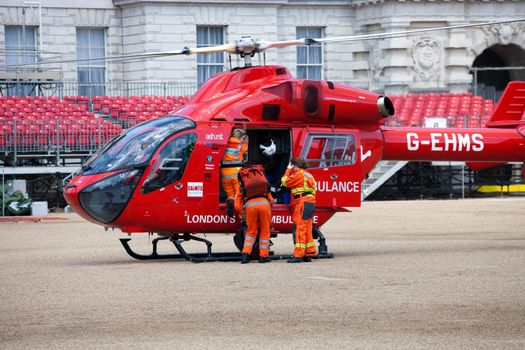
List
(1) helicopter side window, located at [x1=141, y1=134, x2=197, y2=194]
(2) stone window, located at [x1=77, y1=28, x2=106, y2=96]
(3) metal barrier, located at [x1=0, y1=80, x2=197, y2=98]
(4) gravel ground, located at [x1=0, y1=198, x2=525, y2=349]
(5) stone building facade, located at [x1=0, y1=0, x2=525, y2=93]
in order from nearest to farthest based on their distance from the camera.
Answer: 1. (4) gravel ground, located at [x1=0, y1=198, x2=525, y2=349]
2. (1) helicopter side window, located at [x1=141, y1=134, x2=197, y2=194]
3. (3) metal barrier, located at [x1=0, y1=80, x2=197, y2=98]
4. (5) stone building facade, located at [x1=0, y1=0, x2=525, y2=93]
5. (2) stone window, located at [x1=77, y1=28, x2=106, y2=96]

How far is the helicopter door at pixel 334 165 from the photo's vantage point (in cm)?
2130

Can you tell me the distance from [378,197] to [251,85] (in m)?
22.1

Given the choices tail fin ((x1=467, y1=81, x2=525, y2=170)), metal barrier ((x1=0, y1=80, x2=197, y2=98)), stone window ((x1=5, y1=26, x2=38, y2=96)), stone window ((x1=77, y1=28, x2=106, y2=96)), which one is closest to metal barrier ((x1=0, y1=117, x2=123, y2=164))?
metal barrier ((x1=0, y1=80, x2=197, y2=98))

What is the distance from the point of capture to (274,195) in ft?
70.6

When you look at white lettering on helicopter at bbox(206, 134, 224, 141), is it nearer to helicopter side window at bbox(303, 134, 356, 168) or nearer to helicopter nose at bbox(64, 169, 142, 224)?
helicopter nose at bbox(64, 169, 142, 224)

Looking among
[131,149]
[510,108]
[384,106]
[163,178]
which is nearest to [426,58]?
[510,108]

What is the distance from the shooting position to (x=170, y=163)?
66.0 ft

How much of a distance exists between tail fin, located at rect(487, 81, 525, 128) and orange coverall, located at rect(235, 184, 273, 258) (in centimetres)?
619

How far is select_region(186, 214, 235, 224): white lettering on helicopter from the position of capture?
66.8 feet

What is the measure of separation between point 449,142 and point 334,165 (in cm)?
269

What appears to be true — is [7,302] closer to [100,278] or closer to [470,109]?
[100,278]

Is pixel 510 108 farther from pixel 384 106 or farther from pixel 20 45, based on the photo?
pixel 20 45

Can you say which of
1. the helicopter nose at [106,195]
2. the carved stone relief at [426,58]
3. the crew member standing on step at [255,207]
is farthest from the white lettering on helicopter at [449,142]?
the carved stone relief at [426,58]

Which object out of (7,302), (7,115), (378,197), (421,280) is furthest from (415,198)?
(7,302)
